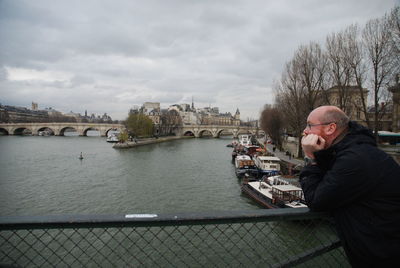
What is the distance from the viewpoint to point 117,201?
46.0ft

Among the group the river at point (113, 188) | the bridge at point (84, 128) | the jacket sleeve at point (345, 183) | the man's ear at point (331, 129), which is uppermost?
the man's ear at point (331, 129)

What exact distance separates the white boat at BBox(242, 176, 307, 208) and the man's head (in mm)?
8834

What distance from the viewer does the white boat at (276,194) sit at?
37.7 ft

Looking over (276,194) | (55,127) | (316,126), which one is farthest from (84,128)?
(316,126)

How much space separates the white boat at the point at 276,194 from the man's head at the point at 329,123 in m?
8.83

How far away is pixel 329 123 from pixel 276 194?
11.2 meters

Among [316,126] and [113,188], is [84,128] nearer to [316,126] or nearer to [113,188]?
[113,188]

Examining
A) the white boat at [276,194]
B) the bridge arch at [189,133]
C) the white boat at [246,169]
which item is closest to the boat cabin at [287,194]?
the white boat at [276,194]

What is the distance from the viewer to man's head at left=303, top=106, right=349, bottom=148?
1819 mm

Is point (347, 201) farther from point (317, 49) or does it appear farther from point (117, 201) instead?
point (317, 49)

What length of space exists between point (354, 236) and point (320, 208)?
0.24m

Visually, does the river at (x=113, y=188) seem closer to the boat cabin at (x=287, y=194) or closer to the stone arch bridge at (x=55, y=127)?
the boat cabin at (x=287, y=194)

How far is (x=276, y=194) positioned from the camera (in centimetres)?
1222

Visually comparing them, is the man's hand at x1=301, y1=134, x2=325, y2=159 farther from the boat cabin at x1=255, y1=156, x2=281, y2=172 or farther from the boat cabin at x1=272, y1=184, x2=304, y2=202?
the boat cabin at x1=255, y1=156, x2=281, y2=172
